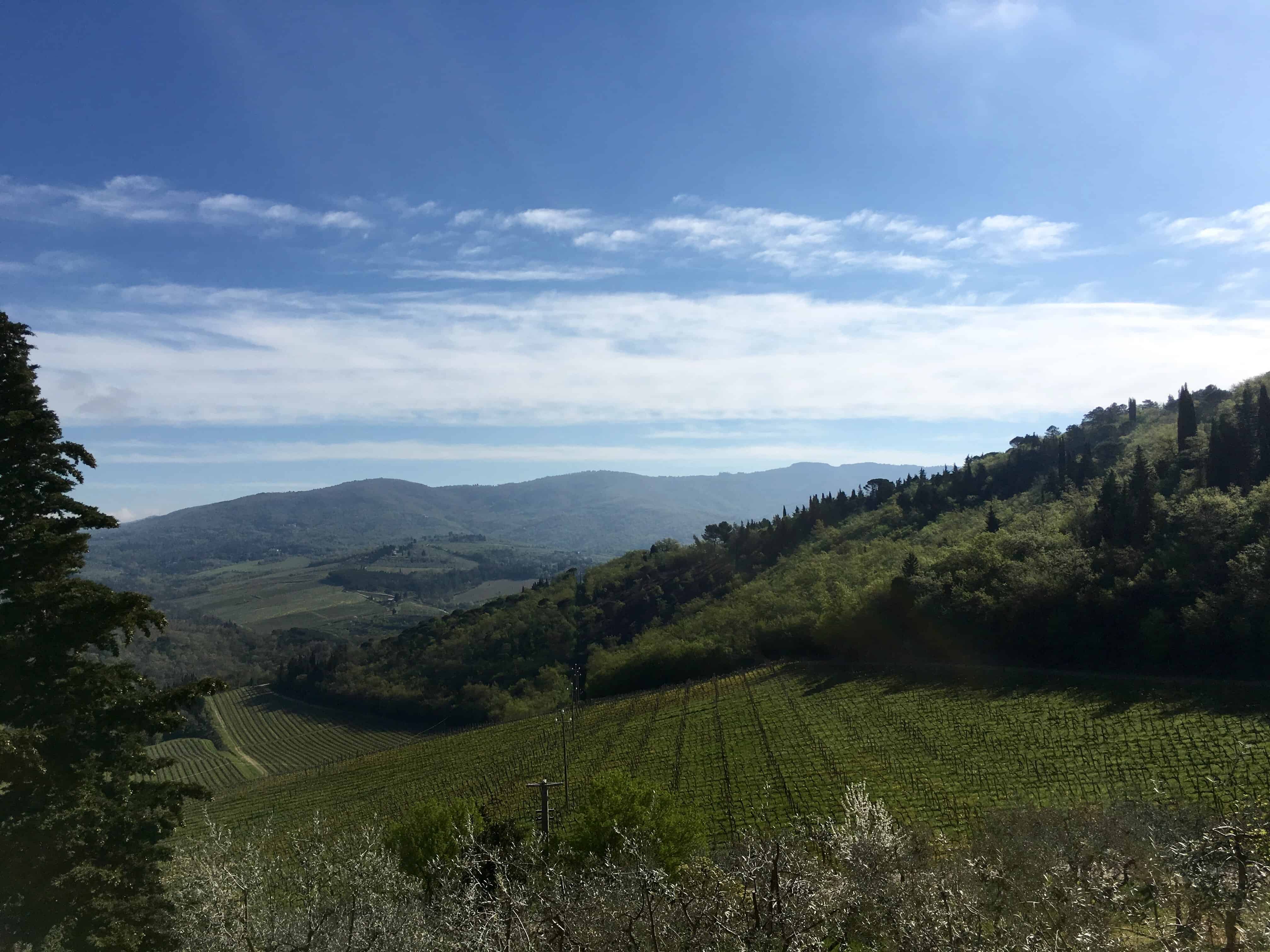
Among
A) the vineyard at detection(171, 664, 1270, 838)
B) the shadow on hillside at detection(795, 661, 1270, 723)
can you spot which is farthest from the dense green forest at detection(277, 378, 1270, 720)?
the vineyard at detection(171, 664, 1270, 838)

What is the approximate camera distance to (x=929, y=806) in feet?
104

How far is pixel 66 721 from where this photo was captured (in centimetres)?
1405

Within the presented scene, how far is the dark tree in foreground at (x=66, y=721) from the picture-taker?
1296 centimetres

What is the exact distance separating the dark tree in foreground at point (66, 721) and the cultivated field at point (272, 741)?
68.7 metres

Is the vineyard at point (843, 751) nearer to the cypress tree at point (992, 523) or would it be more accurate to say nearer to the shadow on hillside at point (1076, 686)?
the shadow on hillside at point (1076, 686)

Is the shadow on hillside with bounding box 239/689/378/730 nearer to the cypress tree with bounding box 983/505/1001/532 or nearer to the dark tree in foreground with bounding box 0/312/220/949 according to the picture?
the cypress tree with bounding box 983/505/1001/532

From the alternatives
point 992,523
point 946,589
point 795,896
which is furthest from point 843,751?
point 992,523

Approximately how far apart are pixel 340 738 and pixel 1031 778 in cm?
9486

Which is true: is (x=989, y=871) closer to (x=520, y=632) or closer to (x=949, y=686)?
(x=949, y=686)

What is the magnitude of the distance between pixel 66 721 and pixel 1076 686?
54.7 m

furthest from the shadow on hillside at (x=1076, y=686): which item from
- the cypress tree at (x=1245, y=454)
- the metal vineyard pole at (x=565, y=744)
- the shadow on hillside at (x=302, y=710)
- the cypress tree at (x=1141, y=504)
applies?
the shadow on hillside at (x=302, y=710)

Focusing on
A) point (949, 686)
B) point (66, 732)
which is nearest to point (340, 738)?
point (949, 686)

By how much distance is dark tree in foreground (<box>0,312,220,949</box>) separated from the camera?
42.5ft

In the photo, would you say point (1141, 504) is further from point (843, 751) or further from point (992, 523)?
point (843, 751)
